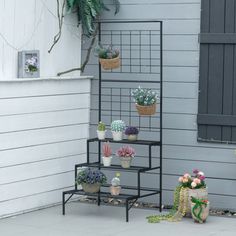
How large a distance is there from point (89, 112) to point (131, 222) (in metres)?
1.47

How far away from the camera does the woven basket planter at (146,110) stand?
24.2 feet

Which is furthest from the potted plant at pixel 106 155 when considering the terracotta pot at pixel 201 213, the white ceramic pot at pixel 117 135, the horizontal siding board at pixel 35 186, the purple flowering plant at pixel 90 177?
the terracotta pot at pixel 201 213

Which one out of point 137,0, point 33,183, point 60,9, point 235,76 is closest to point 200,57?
point 235,76

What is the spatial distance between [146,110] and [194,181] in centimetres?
79

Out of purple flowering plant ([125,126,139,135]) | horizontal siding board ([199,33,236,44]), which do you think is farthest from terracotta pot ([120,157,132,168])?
horizontal siding board ([199,33,236,44])

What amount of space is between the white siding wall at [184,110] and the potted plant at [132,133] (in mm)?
362

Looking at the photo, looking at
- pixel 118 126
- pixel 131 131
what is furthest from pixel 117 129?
pixel 131 131

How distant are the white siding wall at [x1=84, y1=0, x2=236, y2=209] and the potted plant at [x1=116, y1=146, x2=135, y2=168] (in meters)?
0.48

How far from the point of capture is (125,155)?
734 cm

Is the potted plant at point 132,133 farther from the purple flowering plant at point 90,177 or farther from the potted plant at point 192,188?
the potted plant at point 192,188

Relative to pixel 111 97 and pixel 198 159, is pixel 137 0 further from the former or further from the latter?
pixel 198 159

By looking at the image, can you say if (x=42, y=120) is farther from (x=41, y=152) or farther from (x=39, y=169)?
(x=39, y=169)

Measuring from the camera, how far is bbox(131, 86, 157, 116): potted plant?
290 inches

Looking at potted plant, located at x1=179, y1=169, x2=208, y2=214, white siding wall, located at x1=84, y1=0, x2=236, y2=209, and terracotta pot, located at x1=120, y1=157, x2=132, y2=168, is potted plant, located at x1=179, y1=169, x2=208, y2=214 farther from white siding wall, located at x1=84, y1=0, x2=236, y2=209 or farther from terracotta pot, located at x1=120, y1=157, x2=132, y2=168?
terracotta pot, located at x1=120, y1=157, x2=132, y2=168
